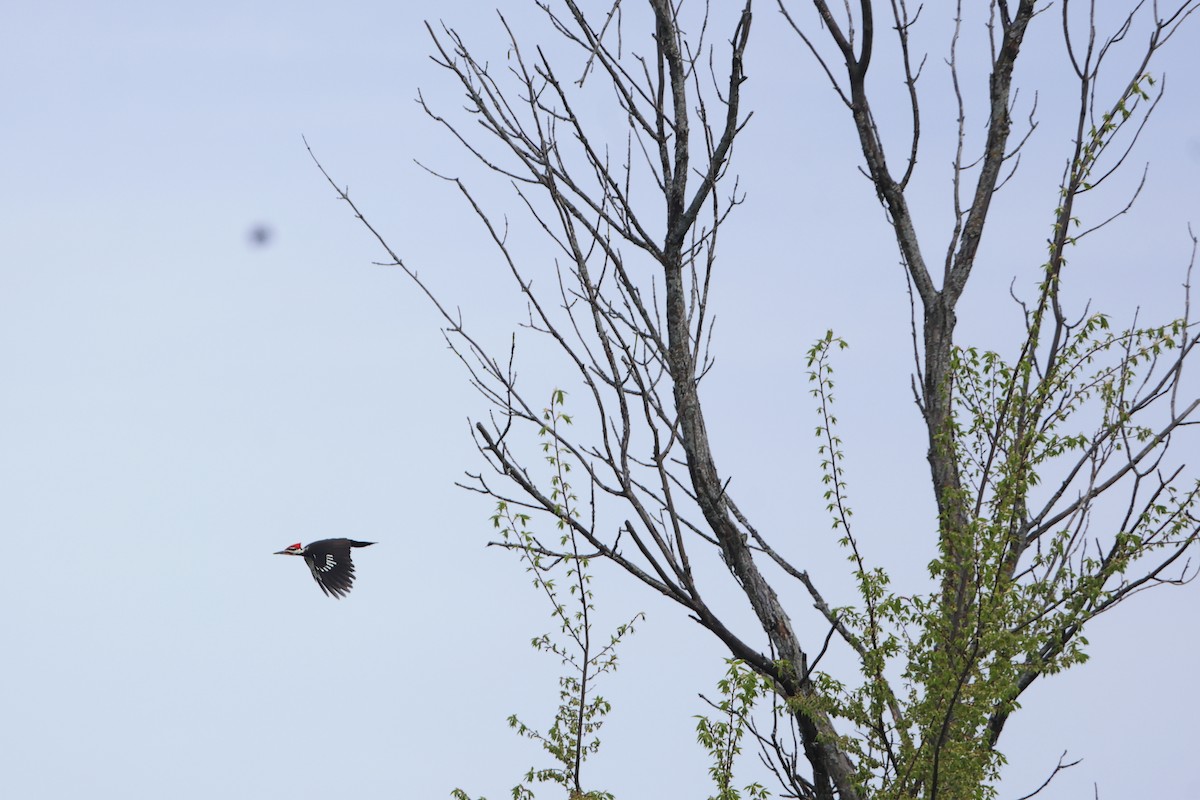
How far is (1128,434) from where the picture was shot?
245 inches

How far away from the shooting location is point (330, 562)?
37.6 feet

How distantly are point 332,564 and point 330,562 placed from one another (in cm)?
4

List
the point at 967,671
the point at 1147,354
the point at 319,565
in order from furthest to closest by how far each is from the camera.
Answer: the point at 319,565, the point at 1147,354, the point at 967,671

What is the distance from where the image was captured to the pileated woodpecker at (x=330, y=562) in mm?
11070

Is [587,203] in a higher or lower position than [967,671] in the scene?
higher

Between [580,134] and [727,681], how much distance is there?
2569 millimetres

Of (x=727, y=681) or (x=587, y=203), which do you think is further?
(x=587, y=203)

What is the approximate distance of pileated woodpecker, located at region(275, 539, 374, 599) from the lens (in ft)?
36.3

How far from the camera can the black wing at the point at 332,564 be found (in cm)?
1106

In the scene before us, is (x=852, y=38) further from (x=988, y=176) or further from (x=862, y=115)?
(x=988, y=176)

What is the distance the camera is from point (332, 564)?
37.5ft

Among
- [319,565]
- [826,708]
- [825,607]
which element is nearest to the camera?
[826,708]

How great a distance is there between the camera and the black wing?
1106 centimetres

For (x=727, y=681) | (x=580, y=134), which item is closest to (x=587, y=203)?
(x=580, y=134)
